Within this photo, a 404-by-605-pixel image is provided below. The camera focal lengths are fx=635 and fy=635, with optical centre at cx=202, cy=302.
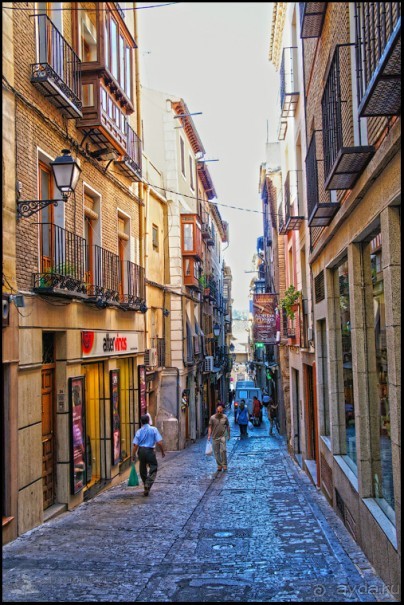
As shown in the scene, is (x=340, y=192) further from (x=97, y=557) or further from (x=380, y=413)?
(x=97, y=557)

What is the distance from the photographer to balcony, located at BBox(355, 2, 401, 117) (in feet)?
14.4

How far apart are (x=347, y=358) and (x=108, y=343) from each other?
225 inches

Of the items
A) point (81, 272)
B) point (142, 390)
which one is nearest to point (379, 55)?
point (81, 272)

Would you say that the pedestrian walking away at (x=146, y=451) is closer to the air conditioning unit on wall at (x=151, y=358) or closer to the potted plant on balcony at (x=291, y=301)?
the potted plant on balcony at (x=291, y=301)

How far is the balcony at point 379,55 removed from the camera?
4380mm

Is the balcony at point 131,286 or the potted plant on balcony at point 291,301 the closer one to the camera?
the balcony at point 131,286

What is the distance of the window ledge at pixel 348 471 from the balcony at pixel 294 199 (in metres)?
7.76

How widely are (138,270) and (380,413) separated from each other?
10.1 metres

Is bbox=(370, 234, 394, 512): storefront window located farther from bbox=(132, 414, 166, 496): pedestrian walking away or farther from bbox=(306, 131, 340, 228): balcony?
bbox=(132, 414, 166, 496): pedestrian walking away

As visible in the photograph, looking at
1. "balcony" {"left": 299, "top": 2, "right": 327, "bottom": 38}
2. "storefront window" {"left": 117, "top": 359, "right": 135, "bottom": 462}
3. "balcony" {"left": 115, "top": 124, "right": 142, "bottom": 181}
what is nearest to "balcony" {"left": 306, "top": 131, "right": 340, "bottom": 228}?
"balcony" {"left": 299, "top": 2, "right": 327, "bottom": 38}

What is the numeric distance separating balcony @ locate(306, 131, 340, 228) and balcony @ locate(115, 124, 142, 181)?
471cm

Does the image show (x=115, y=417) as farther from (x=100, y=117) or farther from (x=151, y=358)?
(x=151, y=358)

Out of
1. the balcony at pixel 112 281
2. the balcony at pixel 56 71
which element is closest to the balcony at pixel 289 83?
the balcony at pixel 112 281

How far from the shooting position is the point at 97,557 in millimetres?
7398
